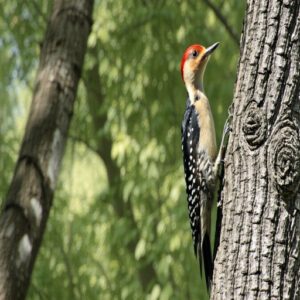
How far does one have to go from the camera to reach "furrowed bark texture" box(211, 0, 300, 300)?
8.30ft

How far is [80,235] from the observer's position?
7367mm

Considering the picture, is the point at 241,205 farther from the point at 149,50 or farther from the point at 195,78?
the point at 149,50

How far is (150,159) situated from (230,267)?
13.0ft

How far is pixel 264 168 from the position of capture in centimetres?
261

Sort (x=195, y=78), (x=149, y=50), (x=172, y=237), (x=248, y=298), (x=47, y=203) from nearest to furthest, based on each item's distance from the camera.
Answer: (x=248, y=298) → (x=47, y=203) → (x=195, y=78) → (x=172, y=237) → (x=149, y=50)

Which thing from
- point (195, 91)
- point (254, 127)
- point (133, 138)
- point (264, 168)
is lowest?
point (264, 168)

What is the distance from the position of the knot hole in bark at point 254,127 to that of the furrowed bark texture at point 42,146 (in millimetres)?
1498

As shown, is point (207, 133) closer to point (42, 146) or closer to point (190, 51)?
point (190, 51)

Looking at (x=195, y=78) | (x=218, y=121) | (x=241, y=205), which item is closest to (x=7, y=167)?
(x=218, y=121)

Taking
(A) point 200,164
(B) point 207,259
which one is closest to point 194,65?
(A) point 200,164

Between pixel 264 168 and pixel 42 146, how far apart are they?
1665 millimetres

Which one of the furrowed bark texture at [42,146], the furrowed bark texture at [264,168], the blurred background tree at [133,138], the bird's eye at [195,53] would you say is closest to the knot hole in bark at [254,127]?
the furrowed bark texture at [264,168]

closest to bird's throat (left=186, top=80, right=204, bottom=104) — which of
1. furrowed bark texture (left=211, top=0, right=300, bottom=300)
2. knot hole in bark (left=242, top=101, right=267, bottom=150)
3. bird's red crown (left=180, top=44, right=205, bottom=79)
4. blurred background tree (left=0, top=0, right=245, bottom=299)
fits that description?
bird's red crown (left=180, top=44, right=205, bottom=79)

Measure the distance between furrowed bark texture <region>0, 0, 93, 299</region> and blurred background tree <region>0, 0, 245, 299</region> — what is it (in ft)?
5.75
